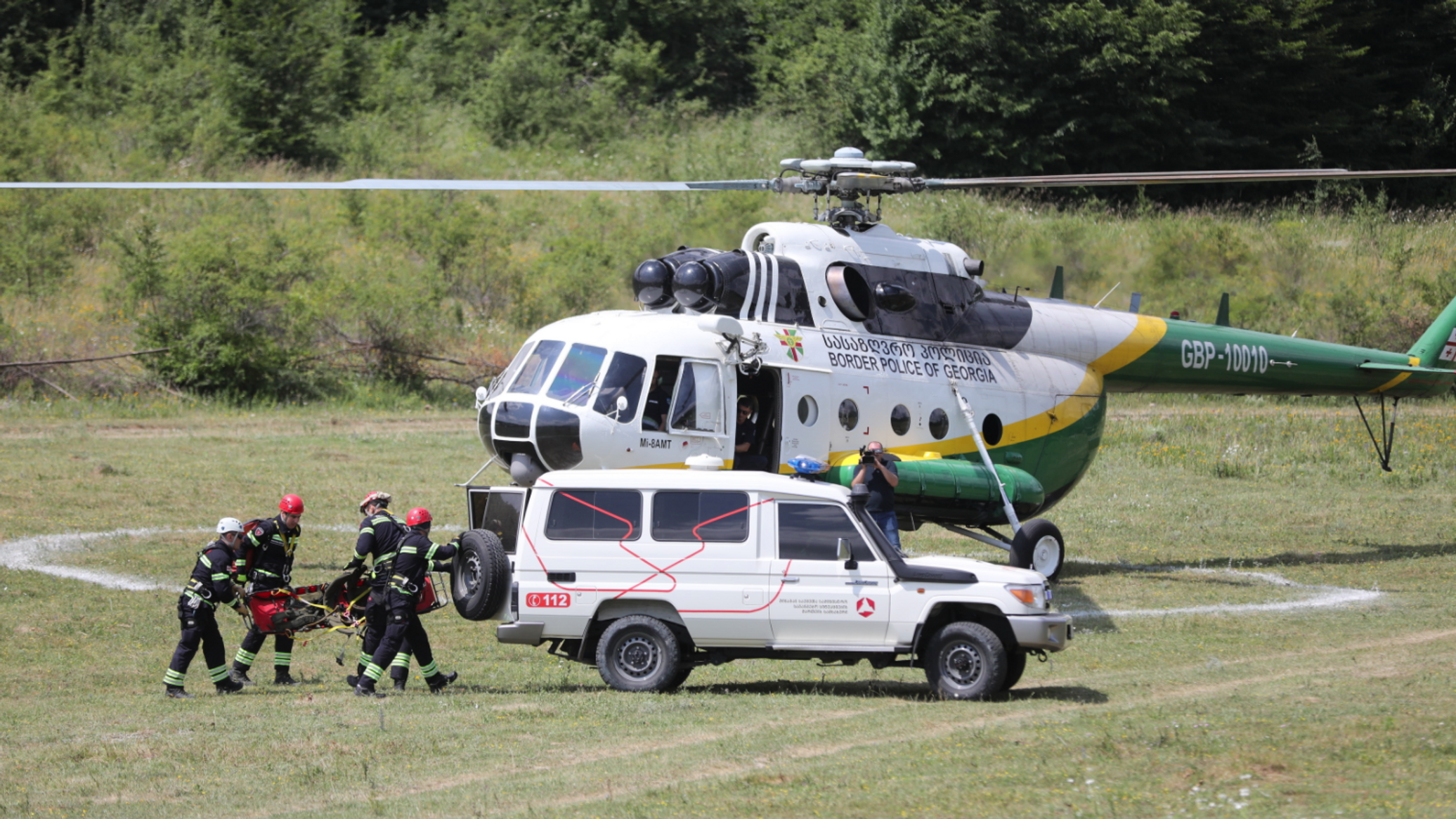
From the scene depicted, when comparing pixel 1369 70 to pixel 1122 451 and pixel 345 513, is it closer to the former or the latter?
pixel 1122 451

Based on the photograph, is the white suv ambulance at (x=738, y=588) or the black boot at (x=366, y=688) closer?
the white suv ambulance at (x=738, y=588)

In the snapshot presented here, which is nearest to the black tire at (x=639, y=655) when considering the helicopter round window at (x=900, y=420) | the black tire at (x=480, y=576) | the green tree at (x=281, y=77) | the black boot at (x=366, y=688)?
the black tire at (x=480, y=576)

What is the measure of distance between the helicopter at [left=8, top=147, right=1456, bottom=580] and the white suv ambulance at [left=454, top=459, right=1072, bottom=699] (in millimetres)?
1320

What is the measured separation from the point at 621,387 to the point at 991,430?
5490 mm

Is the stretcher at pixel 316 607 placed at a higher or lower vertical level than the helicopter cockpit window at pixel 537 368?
lower

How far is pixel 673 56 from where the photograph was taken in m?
54.6

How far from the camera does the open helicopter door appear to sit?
15070mm

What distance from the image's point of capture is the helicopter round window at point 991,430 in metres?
17.2

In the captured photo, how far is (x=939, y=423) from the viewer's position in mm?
16578

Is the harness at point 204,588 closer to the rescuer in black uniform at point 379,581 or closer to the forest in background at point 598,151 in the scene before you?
the rescuer in black uniform at point 379,581

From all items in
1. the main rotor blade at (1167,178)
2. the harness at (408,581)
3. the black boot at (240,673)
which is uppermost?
the main rotor blade at (1167,178)

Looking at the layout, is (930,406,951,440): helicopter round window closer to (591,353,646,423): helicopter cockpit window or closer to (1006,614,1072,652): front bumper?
(591,353,646,423): helicopter cockpit window

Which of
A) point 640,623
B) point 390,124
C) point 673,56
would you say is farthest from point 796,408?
point 673,56

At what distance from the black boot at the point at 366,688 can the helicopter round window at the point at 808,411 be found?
572 cm
